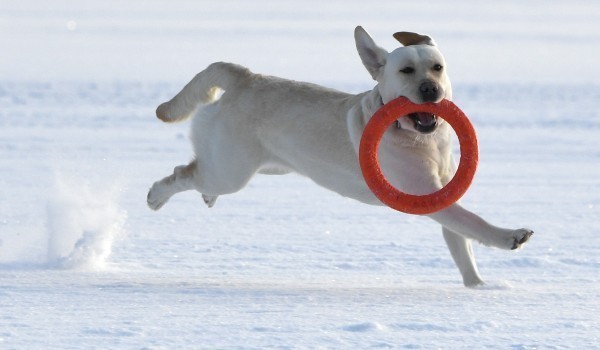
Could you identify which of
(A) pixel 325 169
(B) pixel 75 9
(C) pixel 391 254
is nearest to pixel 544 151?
(C) pixel 391 254

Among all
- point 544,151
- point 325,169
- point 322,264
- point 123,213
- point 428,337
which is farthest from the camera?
point 544,151

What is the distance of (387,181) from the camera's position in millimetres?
5730

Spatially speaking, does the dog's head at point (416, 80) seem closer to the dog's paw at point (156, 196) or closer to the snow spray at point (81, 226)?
the dog's paw at point (156, 196)

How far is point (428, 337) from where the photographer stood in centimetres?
467

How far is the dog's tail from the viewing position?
677 centimetres

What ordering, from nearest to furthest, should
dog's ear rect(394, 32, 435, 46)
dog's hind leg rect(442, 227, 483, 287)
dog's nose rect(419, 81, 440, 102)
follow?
dog's nose rect(419, 81, 440, 102)
dog's ear rect(394, 32, 435, 46)
dog's hind leg rect(442, 227, 483, 287)

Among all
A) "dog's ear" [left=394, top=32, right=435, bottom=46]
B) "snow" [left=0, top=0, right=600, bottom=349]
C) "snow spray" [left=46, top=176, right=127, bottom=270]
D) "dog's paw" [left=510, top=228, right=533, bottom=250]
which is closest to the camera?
"snow" [left=0, top=0, right=600, bottom=349]

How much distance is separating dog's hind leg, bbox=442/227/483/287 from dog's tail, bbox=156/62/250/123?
1.52 meters

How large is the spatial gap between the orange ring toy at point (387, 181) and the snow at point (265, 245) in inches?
18.1

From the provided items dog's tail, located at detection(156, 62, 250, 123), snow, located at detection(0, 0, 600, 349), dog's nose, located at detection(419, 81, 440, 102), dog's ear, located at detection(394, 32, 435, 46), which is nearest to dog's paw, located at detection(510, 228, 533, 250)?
snow, located at detection(0, 0, 600, 349)

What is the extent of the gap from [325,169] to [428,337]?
1793 mm

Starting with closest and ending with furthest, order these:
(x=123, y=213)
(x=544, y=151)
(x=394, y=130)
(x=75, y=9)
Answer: (x=394, y=130), (x=123, y=213), (x=544, y=151), (x=75, y=9)

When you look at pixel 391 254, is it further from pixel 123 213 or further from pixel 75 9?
pixel 75 9

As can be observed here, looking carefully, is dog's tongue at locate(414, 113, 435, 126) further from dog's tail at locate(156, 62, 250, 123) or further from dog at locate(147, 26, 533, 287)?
dog's tail at locate(156, 62, 250, 123)
